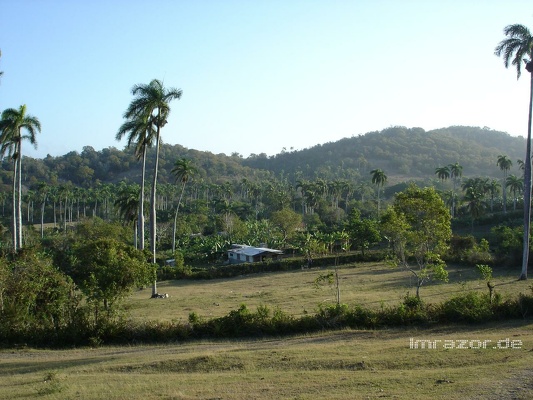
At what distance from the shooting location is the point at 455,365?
583 inches

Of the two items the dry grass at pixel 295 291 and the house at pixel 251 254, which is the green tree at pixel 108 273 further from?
the house at pixel 251 254

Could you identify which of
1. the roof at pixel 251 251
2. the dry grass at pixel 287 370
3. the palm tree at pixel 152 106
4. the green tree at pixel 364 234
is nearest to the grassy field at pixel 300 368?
the dry grass at pixel 287 370

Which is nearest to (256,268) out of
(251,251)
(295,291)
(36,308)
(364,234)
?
(251,251)

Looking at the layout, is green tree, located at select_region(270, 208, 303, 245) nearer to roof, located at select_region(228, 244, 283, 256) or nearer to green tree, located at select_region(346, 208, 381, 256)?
roof, located at select_region(228, 244, 283, 256)

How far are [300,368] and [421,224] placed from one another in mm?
12882

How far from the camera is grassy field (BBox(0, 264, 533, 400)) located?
494 inches

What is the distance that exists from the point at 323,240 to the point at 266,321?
4477 cm

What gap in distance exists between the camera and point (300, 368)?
50.4 feet

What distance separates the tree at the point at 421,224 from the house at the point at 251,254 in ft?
129

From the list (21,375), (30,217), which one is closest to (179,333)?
(21,375)

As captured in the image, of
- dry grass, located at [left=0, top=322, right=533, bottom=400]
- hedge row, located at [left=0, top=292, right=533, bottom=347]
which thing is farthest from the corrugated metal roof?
dry grass, located at [left=0, top=322, right=533, bottom=400]

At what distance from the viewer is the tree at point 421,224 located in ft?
81.4

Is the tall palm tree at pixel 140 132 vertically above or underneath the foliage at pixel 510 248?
above

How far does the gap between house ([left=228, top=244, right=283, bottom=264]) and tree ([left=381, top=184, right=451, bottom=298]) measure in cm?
3919
